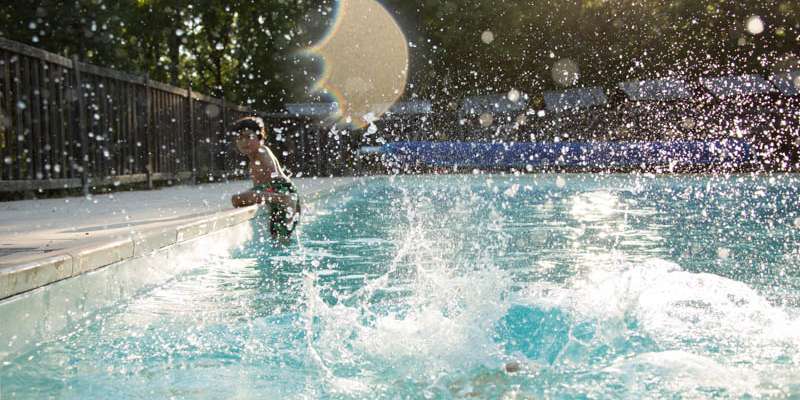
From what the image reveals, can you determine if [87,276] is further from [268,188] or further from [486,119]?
[486,119]

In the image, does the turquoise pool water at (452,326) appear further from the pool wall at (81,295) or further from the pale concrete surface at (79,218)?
the pale concrete surface at (79,218)

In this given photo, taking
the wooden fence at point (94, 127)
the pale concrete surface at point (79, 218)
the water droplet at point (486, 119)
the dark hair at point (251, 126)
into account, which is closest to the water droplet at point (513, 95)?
the water droplet at point (486, 119)

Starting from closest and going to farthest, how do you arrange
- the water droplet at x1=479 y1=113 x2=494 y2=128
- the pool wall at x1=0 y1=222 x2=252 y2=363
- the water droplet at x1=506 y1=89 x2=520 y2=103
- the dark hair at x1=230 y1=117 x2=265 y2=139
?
the pool wall at x1=0 y1=222 x2=252 y2=363
the dark hair at x1=230 y1=117 x2=265 y2=139
the water droplet at x1=506 y1=89 x2=520 y2=103
the water droplet at x1=479 y1=113 x2=494 y2=128

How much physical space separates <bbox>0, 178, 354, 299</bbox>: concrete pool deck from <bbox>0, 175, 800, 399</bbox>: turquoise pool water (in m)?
0.30

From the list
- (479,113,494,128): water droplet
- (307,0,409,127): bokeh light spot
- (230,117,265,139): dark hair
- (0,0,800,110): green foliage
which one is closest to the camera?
(230,117,265,139): dark hair

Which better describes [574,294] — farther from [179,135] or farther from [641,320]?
[179,135]

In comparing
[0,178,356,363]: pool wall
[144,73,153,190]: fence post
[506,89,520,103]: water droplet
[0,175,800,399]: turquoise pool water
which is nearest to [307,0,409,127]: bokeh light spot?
[506,89,520,103]: water droplet

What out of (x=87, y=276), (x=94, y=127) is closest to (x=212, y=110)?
(x=94, y=127)

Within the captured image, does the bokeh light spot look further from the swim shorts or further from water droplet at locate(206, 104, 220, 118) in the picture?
the swim shorts

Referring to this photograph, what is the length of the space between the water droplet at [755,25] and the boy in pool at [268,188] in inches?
958

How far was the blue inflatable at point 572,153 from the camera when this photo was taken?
27.5 meters

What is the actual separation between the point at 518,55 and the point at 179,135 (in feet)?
52.4

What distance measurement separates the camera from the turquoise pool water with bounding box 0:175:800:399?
11.0 feet

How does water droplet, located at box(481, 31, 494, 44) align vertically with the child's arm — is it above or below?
above
